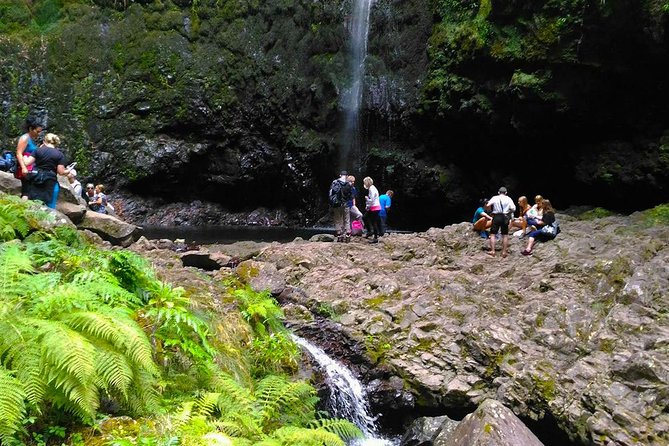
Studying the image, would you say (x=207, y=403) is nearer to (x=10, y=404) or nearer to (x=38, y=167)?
(x=10, y=404)

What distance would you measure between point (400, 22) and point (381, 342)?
82.0 feet

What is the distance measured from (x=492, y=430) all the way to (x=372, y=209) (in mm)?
9677

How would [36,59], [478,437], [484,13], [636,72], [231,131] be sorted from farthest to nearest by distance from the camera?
[231,131], [36,59], [484,13], [636,72], [478,437]

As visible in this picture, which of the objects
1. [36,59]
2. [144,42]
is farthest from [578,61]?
[36,59]

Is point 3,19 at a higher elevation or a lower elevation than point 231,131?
higher

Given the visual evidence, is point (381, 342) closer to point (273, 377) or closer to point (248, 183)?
point (273, 377)

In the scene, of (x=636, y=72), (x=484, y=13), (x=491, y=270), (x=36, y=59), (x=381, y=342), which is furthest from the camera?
(x=36, y=59)

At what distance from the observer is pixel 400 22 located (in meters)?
28.8

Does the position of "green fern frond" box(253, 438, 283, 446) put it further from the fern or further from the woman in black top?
the woman in black top

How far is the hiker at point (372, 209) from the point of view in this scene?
14.2 meters

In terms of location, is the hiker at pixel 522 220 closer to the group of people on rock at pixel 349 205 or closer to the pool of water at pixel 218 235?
the group of people on rock at pixel 349 205

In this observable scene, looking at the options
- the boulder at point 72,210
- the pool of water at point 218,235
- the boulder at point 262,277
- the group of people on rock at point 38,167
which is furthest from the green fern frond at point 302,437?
the pool of water at point 218,235

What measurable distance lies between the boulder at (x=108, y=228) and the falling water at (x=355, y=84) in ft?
64.8

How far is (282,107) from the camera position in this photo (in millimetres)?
30359
